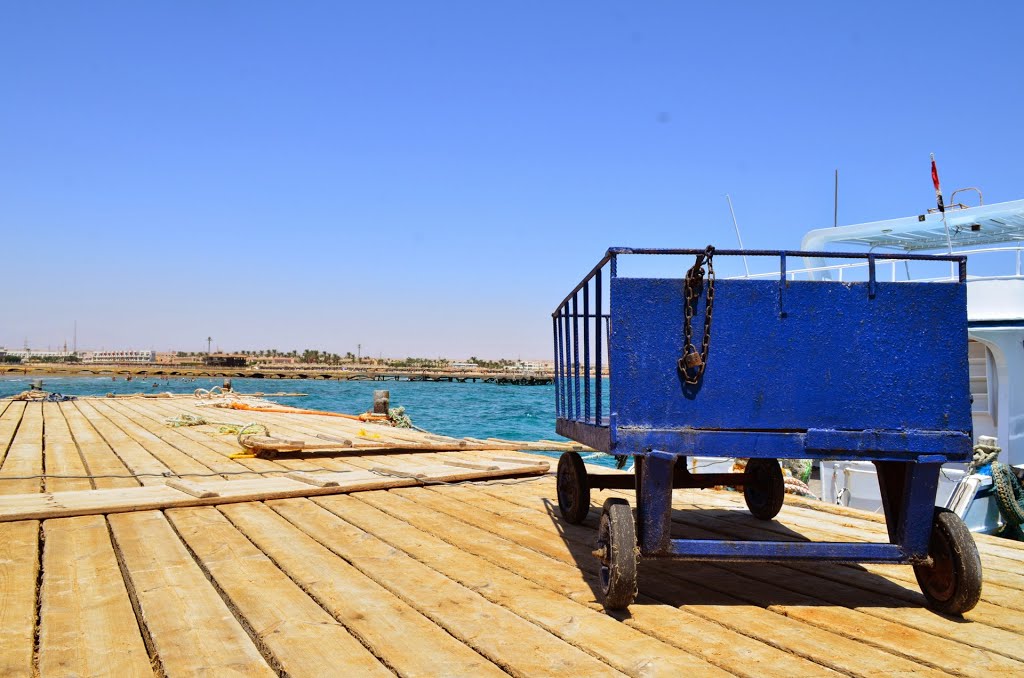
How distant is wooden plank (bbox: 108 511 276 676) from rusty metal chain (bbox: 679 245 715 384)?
204 centimetres

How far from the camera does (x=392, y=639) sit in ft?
8.92

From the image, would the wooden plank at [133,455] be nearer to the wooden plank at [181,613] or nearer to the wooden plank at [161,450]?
the wooden plank at [161,450]

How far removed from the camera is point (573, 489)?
16.5 feet

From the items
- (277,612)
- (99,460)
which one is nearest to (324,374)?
(99,460)

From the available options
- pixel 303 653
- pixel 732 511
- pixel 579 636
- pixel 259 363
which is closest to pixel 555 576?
pixel 579 636

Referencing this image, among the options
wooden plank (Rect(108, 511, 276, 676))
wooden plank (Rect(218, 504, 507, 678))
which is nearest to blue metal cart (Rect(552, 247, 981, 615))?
wooden plank (Rect(218, 504, 507, 678))

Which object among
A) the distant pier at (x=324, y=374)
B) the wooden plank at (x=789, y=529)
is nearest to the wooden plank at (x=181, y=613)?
the wooden plank at (x=789, y=529)

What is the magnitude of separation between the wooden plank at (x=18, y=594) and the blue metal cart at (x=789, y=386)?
224 cm

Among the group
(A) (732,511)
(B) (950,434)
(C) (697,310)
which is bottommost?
(A) (732,511)

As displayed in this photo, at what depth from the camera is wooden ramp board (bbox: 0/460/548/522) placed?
4891 mm

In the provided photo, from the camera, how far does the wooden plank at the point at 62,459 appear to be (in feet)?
20.4

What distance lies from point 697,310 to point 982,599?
6.56ft

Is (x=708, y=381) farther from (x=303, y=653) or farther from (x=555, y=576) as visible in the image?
(x=303, y=653)

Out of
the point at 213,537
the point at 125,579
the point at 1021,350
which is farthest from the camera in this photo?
the point at 1021,350
